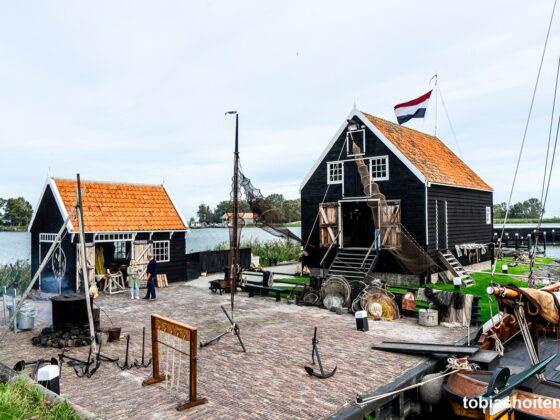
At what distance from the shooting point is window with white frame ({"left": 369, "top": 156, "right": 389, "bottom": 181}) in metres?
18.9

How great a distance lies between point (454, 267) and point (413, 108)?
7657 millimetres

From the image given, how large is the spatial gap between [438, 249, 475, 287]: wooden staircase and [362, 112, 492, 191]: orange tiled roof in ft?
11.2

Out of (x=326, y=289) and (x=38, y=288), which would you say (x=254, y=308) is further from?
(x=38, y=288)

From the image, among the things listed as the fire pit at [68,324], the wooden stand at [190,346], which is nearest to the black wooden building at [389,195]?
the fire pit at [68,324]

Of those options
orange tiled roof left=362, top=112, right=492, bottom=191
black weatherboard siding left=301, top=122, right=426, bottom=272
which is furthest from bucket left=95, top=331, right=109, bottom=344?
orange tiled roof left=362, top=112, right=492, bottom=191

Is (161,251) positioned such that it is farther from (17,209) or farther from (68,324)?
(17,209)

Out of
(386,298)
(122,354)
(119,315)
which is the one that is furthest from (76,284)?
(386,298)

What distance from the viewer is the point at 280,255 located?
29656 mm

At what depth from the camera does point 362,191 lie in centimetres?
1948

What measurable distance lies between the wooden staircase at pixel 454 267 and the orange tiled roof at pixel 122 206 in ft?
40.2

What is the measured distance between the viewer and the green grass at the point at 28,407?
5367 mm

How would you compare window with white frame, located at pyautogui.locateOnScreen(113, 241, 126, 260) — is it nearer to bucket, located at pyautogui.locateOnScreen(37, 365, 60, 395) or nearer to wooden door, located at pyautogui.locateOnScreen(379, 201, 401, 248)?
wooden door, located at pyautogui.locateOnScreen(379, 201, 401, 248)

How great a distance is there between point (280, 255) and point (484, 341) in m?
20.8

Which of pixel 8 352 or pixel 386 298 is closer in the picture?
pixel 8 352
